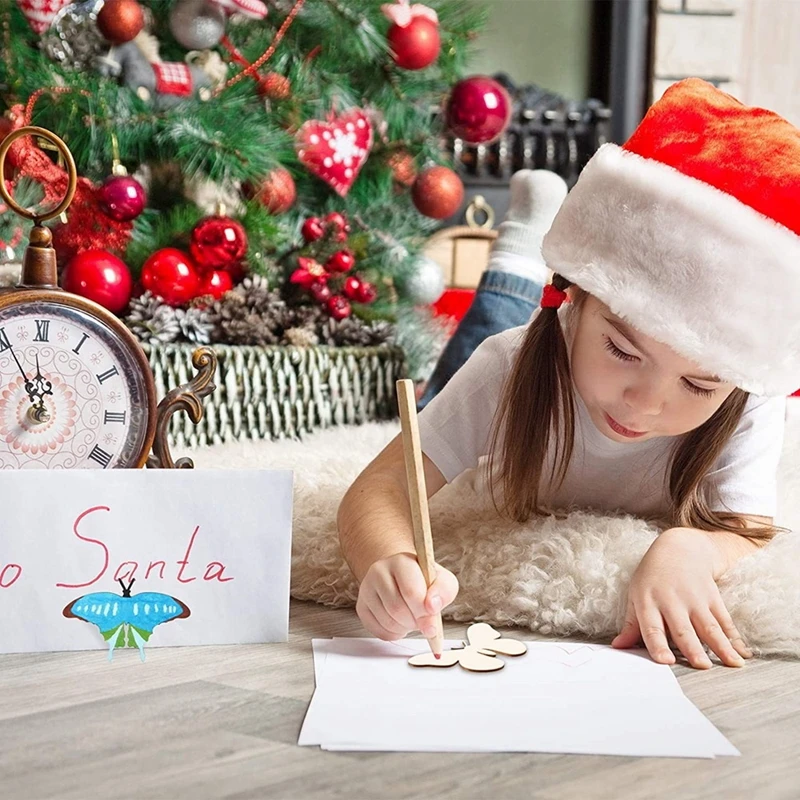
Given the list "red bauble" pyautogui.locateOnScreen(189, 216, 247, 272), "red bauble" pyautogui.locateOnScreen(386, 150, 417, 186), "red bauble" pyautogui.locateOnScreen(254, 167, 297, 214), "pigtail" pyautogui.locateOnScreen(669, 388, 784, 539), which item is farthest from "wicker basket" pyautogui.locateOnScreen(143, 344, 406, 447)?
"pigtail" pyautogui.locateOnScreen(669, 388, 784, 539)

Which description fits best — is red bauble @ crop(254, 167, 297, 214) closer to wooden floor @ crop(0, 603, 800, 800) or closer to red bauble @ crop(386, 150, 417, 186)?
red bauble @ crop(386, 150, 417, 186)

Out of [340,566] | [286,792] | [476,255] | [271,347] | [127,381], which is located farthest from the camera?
[476,255]

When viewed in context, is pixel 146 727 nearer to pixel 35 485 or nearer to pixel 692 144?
pixel 35 485

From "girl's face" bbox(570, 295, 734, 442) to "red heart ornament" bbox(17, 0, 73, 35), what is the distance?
98 cm

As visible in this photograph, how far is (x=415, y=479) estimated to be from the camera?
763 mm

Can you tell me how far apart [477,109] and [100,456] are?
3.95 feet

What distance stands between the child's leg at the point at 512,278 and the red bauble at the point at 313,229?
0.30 metres

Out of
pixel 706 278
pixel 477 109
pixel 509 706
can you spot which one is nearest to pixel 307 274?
pixel 477 109

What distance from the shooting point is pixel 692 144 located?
2.87 ft

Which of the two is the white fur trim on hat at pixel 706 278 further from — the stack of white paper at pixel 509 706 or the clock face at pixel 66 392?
the clock face at pixel 66 392

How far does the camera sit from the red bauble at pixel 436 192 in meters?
1.87

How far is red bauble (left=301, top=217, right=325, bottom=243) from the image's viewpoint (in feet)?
5.67

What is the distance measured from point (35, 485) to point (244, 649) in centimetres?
20

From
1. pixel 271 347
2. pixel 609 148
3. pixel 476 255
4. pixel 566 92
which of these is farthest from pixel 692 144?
pixel 566 92
